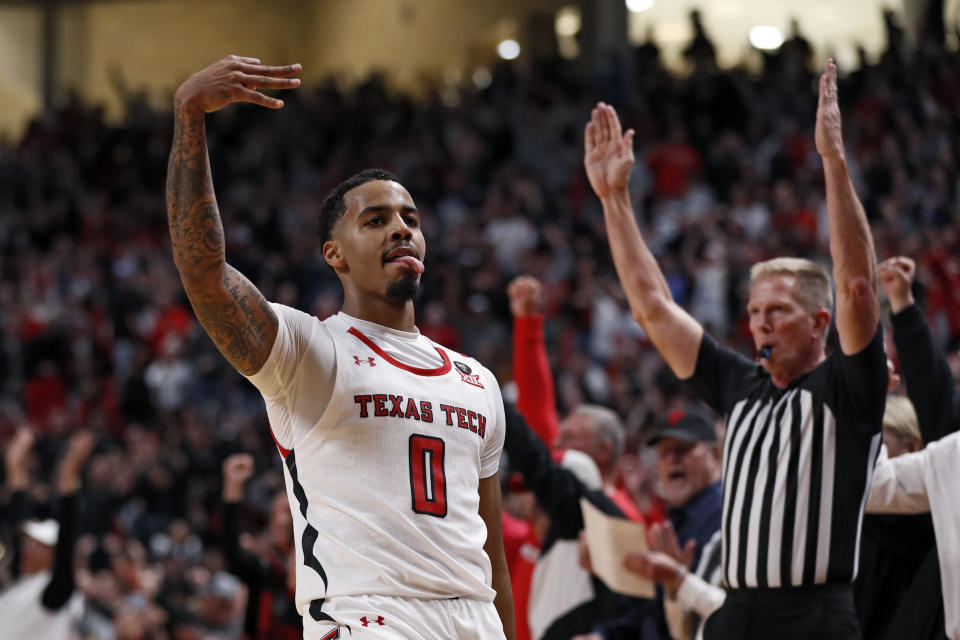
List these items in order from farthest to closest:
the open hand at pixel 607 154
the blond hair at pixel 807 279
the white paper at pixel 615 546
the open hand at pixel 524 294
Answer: the open hand at pixel 524 294, the open hand at pixel 607 154, the white paper at pixel 615 546, the blond hair at pixel 807 279

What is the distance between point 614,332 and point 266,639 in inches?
280

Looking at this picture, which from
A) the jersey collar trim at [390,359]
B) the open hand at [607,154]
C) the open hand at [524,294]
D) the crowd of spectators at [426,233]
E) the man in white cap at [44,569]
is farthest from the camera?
the crowd of spectators at [426,233]

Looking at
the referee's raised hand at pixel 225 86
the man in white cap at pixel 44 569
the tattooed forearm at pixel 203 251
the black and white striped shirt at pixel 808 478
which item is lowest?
the man in white cap at pixel 44 569

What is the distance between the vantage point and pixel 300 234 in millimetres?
16672

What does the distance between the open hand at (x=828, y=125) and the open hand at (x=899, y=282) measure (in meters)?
0.80

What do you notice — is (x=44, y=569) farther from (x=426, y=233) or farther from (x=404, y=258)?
(x=426, y=233)

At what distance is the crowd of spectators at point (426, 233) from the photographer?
1195 centimetres

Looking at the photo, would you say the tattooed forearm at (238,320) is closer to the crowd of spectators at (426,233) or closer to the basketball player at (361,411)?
the basketball player at (361,411)

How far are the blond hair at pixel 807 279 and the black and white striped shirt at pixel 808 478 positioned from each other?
242 millimetres

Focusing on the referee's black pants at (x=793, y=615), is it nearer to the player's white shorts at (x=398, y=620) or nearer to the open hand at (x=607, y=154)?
the player's white shorts at (x=398, y=620)

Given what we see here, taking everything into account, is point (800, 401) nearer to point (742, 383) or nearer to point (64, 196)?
point (742, 383)

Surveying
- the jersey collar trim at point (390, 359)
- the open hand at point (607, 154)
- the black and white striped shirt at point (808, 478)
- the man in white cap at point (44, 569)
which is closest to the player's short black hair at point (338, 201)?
the jersey collar trim at point (390, 359)

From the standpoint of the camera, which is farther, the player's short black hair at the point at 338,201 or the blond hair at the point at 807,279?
the blond hair at the point at 807,279

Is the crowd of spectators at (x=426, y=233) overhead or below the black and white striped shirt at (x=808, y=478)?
overhead
